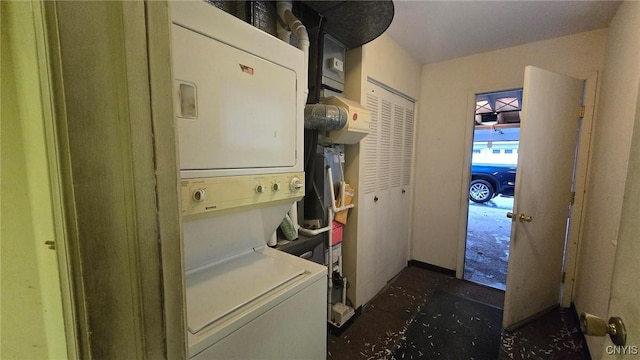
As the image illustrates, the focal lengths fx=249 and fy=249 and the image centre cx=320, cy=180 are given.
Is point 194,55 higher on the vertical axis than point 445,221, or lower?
higher

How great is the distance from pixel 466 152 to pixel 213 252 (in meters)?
2.59

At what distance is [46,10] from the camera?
0.29m

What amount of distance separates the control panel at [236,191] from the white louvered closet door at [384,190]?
1054 mm

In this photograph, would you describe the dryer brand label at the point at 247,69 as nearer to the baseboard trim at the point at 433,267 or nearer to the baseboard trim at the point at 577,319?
the baseboard trim at the point at 577,319

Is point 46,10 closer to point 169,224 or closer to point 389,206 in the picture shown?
point 169,224

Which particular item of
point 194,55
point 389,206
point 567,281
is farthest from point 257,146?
point 567,281

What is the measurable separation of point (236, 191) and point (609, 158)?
234cm

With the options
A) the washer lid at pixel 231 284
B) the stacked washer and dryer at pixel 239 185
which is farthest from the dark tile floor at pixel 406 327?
the washer lid at pixel 231 284

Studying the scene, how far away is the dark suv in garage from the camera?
6.66m

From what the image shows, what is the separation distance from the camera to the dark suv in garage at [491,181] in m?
6.66

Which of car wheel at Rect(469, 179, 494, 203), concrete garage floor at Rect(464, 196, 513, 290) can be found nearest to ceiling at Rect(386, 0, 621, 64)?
concrete garage floor at Rect(464, 196, 513, 290)

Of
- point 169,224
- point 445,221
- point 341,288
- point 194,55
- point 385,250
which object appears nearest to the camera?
point 169,224

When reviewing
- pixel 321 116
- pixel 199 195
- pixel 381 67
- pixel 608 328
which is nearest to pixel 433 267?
pixel 381 67

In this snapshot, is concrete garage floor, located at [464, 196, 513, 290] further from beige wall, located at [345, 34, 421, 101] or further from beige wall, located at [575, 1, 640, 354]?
beige wall, located at [345, 34, 421, 101]
